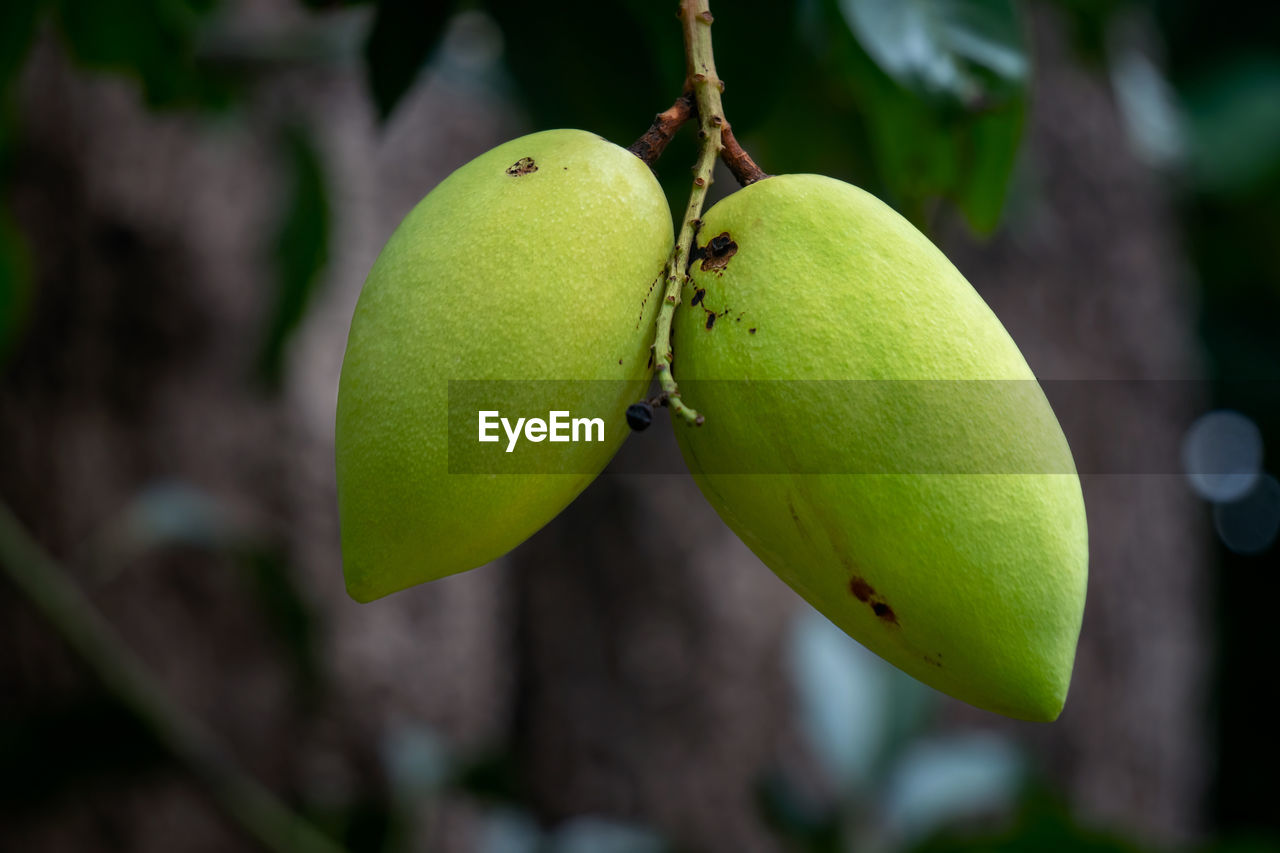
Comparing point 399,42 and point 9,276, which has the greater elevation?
point 399,42

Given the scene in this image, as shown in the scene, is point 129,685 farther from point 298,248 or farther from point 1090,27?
point 1090,27

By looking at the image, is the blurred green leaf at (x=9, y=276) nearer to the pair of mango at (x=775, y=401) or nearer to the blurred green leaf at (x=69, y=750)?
the blurred green leaf at (x=69, y=750)

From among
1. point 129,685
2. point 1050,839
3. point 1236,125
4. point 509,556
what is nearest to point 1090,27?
point 1050,839

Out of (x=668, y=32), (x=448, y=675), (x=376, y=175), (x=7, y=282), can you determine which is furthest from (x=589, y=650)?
(x=668, y=32)

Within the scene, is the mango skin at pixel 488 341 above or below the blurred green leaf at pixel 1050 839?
above

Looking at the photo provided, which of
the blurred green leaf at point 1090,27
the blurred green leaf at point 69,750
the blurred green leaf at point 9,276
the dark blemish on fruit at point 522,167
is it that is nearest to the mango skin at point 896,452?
the dark blemish on fruit at point 522,167

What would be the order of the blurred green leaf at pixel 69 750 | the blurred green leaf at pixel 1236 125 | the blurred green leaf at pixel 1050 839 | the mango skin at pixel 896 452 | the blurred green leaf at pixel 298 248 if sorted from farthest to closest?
the blurred green leaf at pixel 1236 125
the blurred green leaf at pixel 69 750
the blurred green leaf at pixel 298 248
the blurred green leaf at pixel 1050 839
the mango skin at pixel 896 452

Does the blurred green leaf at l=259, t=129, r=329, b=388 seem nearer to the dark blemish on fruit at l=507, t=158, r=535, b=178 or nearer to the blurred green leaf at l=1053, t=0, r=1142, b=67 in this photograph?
the dark blemish on fruit at l=507, t=158, r=535, b=178
